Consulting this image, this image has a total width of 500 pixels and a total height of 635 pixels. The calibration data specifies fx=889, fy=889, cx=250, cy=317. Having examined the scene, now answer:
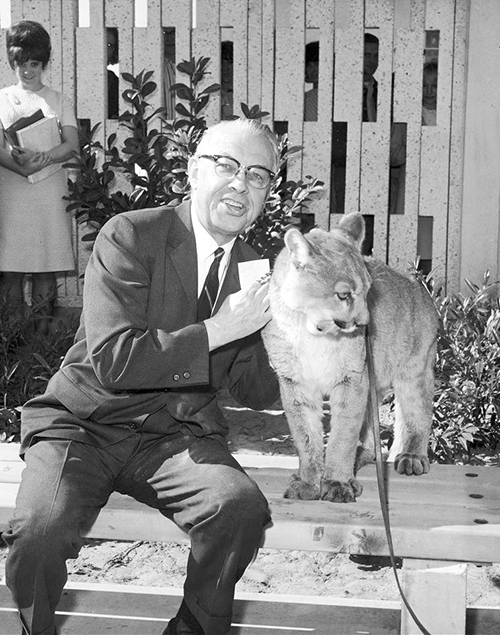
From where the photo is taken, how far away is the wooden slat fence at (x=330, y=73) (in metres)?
6.70

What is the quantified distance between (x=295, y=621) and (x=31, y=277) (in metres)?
4.04

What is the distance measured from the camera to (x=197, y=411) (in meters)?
3.02

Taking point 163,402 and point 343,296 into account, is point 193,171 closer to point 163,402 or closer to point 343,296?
→ point 343,296

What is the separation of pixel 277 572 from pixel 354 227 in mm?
1804

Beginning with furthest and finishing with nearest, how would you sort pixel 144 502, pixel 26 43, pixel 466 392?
pixel 26 43 → pixel 466 392 → pixel 144 502

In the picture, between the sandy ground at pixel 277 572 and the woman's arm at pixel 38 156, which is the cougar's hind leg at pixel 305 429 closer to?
the sandy ground at pixel 277 572

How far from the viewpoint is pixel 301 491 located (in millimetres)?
3135

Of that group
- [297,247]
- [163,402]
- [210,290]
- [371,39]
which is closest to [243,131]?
[297,247]

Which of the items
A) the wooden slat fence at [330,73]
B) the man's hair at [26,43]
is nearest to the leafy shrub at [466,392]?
the wooden slat fence at [330,73]

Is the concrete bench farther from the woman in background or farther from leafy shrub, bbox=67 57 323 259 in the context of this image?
the woman in background

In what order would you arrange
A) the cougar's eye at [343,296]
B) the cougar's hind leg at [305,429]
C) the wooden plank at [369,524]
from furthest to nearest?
the cougar's hind leg at [305,429], the cougar's eye at [343,296], the wooden plank at [369,524]

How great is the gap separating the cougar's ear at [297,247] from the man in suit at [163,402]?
169 millimetres

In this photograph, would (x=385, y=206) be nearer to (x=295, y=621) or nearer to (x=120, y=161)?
(x=120, y=161)

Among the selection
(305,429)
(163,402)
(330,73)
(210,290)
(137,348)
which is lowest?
(305,429)
